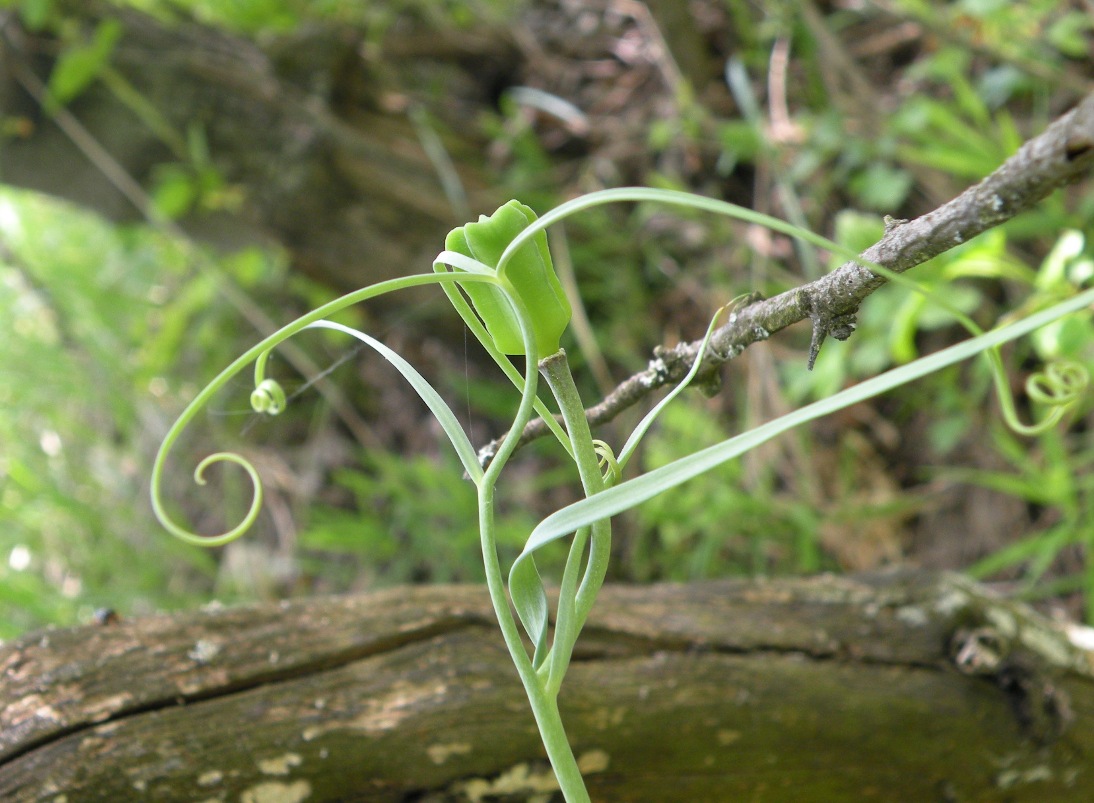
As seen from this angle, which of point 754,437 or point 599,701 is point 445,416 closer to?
point 754,437

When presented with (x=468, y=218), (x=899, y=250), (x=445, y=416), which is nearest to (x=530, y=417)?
(x=445, y=416)

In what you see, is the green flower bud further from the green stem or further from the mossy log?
the mossy log

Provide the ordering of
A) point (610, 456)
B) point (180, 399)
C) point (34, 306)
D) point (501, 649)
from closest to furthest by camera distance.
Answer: point (610, 456), point (501, 649), point (180, 399), point (34, 306)

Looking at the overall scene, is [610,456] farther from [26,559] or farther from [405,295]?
[26,559]

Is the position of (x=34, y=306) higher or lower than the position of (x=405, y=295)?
higher

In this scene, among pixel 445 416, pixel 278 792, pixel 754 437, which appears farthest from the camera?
pixel 278 792

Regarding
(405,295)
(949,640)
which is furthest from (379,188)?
(949,640)

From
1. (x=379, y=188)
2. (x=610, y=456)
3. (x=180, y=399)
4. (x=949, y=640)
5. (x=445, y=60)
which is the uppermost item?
(x=445, y=60)
